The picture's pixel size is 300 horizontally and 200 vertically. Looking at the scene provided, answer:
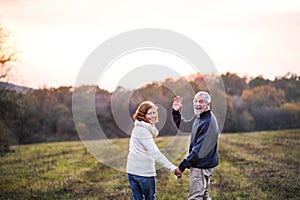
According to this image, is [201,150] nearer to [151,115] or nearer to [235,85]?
[151,115]

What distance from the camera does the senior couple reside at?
24.6 feet

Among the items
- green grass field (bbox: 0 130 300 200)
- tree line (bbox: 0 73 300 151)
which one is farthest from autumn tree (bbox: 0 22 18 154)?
tree line (bbox: 0 73 300 151)

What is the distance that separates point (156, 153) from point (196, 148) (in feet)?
2.38

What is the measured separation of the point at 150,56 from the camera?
446 inches

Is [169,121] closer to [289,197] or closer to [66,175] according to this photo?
[289,197]

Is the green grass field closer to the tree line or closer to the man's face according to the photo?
the man's face

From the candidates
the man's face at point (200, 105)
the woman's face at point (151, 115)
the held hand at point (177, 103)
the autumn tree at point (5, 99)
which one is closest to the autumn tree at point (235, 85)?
the autumn tree at point (5, 99)

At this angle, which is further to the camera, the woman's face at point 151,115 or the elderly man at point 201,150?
the elderly man at point 201,150

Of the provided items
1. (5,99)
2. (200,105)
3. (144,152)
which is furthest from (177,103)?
(5,99)

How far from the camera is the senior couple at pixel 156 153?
7488 mm

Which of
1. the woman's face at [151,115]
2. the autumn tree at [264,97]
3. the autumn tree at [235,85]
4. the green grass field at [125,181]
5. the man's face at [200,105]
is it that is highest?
the autumn tree at [235,85]

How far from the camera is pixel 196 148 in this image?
7652mm

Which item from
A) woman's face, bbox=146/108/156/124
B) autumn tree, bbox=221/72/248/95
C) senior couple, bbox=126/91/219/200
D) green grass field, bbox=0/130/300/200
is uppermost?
autumn tree, bbox=221/72/248/95

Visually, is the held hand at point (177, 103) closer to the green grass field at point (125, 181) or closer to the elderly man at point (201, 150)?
the elderly man at point (201, 150)
